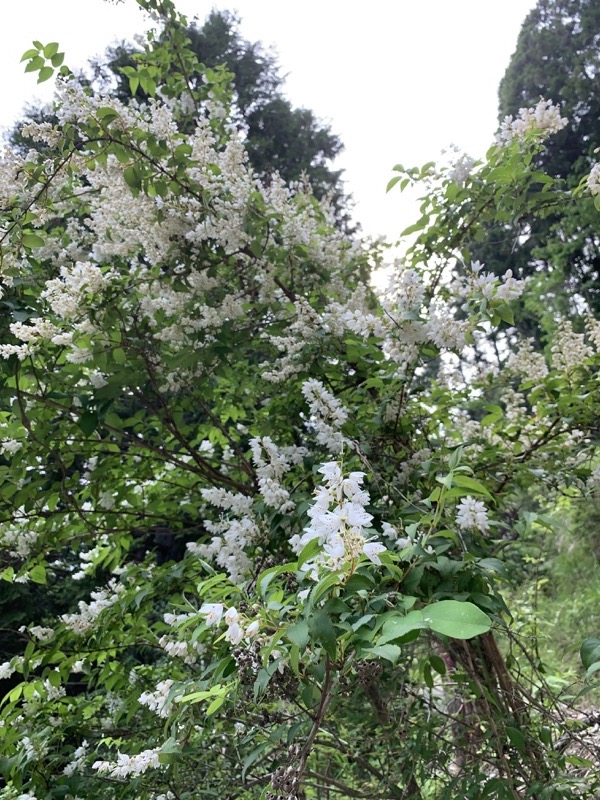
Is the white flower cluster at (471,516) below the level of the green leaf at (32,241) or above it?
below

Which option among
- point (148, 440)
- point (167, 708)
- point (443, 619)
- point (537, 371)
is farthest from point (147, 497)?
point (443, 619)

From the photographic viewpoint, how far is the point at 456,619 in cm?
64

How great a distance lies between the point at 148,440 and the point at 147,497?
262 millimetres

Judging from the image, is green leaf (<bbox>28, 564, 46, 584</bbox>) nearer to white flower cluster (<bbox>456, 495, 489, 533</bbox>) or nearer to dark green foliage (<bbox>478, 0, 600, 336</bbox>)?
white flower cluster (<bbox>456, 495, 489, 533</bbox>)

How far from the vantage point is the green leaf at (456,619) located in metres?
0.60

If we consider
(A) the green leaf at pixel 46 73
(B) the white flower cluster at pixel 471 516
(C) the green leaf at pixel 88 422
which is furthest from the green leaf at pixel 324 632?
(A) the green leaf at pixel 46 73

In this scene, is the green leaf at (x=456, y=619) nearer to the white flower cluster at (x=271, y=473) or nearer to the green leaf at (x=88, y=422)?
the white flower cluster at (x=271, y=473)

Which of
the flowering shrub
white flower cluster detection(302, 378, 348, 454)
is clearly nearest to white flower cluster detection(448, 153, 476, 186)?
the flowering shrub

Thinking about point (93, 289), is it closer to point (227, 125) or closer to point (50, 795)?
point (227, 125)

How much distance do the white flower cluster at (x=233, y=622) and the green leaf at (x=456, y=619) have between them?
249 millimetres

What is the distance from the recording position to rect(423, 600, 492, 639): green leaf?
603 mm

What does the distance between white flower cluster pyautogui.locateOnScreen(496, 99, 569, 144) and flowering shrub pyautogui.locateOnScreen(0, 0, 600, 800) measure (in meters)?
0.01

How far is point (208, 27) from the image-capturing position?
8.66 metres

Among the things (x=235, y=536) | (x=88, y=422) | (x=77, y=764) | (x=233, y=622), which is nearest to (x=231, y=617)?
(x=233, y=622)
